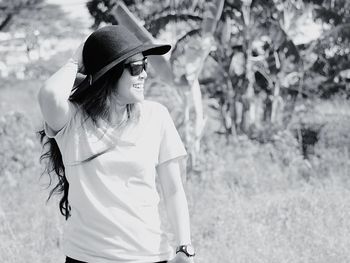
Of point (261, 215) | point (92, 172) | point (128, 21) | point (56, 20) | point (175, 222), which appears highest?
point (92, 172)

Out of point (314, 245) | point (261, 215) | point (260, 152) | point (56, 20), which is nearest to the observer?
point (314, 245)

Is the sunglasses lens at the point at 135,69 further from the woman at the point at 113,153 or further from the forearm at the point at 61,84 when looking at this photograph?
the forearm at the point at 61,84

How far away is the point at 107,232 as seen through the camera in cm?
184

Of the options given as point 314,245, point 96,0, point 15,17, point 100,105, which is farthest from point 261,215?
point 15,17

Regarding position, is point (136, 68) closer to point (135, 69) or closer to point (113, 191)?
point (135, 69)

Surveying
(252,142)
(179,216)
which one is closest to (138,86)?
(179,216)

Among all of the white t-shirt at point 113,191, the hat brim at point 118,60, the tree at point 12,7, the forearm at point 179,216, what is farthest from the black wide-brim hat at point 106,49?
the tree at point 12,7

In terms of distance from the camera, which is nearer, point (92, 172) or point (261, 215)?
point (92, 172)

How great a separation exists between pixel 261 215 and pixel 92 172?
12.5ft

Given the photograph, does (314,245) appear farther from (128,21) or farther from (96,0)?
(96,0)

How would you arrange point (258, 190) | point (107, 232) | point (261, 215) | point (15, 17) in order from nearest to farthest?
point (107, 232) < point (261, 215) < point (258, 190) < point (15, 17)

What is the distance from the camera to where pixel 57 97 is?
1.83m

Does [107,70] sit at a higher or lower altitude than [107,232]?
higher

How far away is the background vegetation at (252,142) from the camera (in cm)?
489
